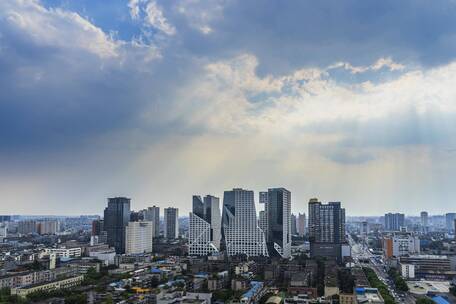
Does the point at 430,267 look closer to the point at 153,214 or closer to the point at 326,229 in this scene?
the point at 326,229

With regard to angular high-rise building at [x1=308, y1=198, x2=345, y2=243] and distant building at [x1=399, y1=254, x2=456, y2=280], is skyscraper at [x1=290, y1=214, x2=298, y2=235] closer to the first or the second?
angular high-rise building at [x1=308, y1=198, x2=345, y2=243]

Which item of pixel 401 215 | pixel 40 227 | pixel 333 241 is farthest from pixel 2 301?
pixel 401 215

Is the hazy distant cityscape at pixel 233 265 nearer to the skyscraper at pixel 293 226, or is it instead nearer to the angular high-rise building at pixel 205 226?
the angular high-rise building at pixel 205 226

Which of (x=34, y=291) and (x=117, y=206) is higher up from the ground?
(x=117, y=206)

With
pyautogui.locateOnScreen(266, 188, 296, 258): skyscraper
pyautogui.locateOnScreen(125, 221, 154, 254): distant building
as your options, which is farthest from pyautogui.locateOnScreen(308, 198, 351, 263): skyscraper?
pyautogui.locateOnScreen(125, 221, 154, 254): distant building

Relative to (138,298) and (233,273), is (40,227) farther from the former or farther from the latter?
(138,298)

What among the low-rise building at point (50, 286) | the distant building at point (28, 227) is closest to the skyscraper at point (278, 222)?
the low-rise building at point (50, 286)
